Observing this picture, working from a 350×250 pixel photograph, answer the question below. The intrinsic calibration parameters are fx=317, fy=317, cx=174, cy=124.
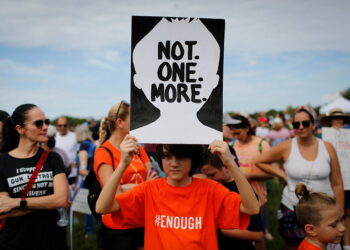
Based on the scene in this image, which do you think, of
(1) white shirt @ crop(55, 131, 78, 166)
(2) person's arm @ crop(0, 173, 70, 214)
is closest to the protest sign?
(2) person's arm @ crop(0, 173, 70, 214)

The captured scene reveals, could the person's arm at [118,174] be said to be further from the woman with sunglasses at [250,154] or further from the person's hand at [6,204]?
the woman with sunglasses at [250,154]

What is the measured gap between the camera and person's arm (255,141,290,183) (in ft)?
12.4

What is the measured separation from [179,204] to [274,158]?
222 cm

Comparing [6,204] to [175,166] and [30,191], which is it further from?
[175,166]

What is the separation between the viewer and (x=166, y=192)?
2.04m

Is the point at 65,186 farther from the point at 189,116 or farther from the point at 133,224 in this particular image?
the point at 189,116

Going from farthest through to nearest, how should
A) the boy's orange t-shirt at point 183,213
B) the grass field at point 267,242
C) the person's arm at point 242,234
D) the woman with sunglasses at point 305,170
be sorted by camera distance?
the grass field at point 267,242, the woman with sunglasses at point 305,170, the person's arm at point 242,234, the boy's orange t-shirt at point 183,213

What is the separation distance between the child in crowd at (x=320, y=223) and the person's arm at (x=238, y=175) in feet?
2.59

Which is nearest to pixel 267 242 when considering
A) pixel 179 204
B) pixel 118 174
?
pixel 179 204

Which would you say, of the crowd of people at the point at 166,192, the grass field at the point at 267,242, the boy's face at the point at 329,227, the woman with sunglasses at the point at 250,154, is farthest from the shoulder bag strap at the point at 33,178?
the grass field at the point at 267,242

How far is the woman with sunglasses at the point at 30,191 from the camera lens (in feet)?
8.42

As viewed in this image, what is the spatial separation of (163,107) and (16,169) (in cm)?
152

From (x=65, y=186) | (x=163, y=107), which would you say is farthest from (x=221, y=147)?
(x=65, y=186)

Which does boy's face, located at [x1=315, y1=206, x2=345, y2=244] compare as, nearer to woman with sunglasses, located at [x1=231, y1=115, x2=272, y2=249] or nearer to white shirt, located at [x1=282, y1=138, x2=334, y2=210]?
white shirt, located at [x1=282, y1=138, x2=334, y2=210]
